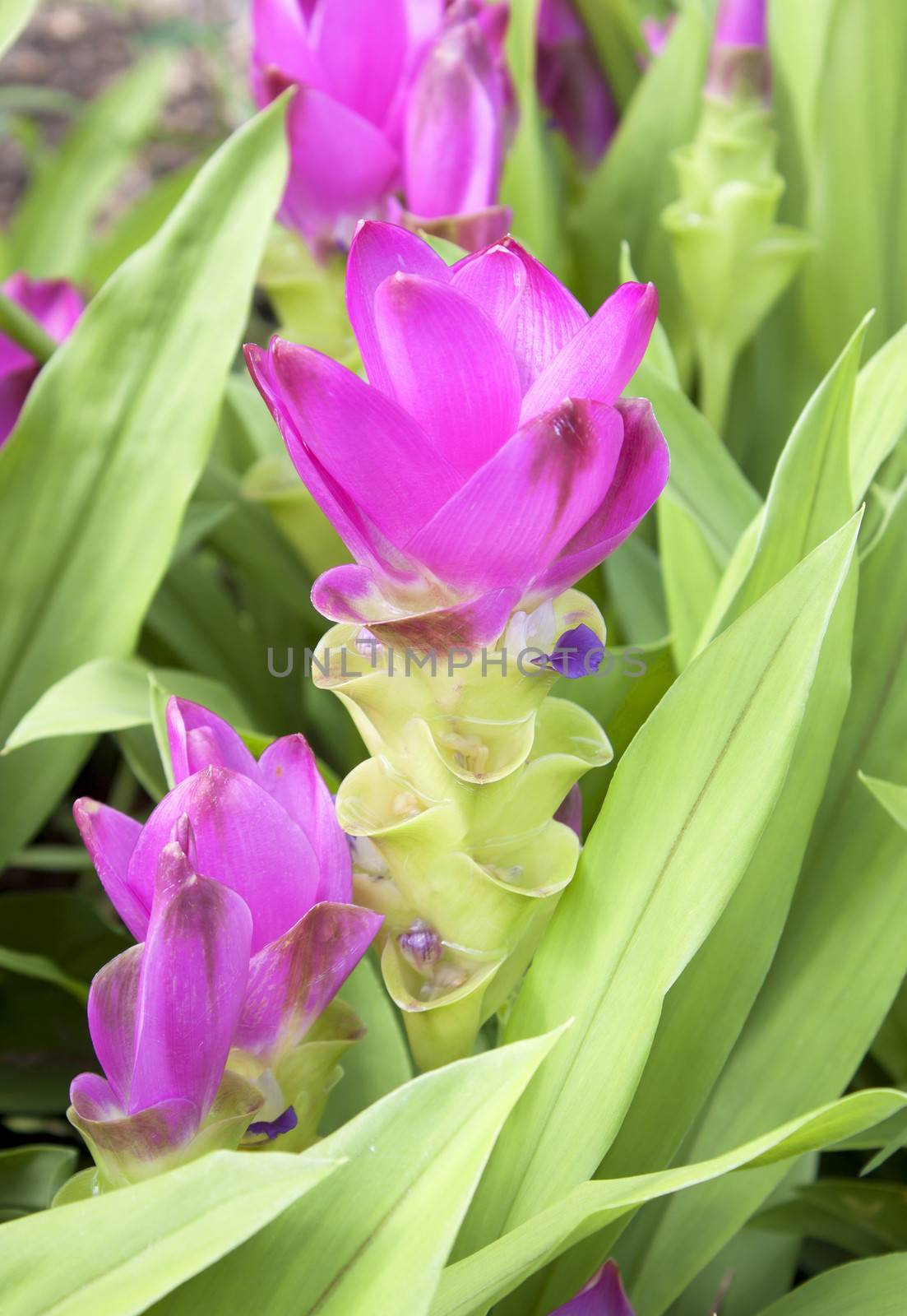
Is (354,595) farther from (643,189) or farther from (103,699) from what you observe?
(643,189)

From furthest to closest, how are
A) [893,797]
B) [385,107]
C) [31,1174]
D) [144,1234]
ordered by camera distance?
1. [385,107]
2. [31,1174]
3. [893,797]
4. [144,1234]

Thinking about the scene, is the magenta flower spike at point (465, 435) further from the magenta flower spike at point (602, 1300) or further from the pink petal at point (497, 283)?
the magenta flower spike at point (602, 1300)

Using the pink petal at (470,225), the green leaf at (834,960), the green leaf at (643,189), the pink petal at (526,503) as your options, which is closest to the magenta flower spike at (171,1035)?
the pink petal at (526,503)

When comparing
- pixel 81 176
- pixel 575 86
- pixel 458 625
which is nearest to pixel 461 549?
pixel 458 625

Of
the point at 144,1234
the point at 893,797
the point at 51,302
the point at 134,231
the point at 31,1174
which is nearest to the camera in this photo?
the point at 144,1234

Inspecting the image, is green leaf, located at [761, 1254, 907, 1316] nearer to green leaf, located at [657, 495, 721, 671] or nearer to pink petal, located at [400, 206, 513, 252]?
green leaf, located at [657, 495, 721, 671]

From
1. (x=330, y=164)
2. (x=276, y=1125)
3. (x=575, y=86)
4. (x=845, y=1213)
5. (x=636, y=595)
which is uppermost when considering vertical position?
(x=575, y=86)
